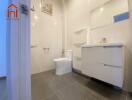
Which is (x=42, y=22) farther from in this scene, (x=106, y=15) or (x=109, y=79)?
(x=109, y=79)

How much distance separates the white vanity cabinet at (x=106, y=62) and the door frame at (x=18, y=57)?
1224 millimetres

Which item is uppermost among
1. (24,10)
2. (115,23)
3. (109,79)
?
(115,23)

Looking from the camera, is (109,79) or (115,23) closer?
(109,79)

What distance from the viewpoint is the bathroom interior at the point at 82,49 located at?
4.70 feet

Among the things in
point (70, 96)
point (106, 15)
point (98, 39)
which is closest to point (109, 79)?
point (70, 96)

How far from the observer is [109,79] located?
1414mm

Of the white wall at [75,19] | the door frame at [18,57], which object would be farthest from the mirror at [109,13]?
the door frame at [18,57]

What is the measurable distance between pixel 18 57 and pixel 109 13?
1.99 meters

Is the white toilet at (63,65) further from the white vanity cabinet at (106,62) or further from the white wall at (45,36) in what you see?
the white vanity cabinet at (106,62)

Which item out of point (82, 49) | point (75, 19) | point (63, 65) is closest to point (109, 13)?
point (82, 49)

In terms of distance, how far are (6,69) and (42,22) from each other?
2.72m

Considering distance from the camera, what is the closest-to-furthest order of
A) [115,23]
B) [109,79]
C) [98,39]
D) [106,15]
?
[109,79] < [115,23] < [106,15] < [98,39]

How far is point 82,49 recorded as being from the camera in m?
2.02

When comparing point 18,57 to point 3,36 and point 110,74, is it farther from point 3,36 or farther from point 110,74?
point 110,74
